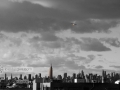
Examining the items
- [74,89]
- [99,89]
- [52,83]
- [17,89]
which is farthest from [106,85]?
[17,89]

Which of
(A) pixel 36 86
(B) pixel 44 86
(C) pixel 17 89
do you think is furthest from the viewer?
(C) pixel 17 89

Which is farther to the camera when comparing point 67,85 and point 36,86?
point 36,86

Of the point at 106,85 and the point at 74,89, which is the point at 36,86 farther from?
the point at 106,85

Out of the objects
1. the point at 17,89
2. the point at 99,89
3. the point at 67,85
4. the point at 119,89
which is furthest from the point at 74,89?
the point at 17,89

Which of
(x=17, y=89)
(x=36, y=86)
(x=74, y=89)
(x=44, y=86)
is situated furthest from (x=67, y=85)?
(x=17, y=89)

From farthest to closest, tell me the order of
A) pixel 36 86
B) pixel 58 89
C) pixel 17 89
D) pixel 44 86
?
pixel 17 89 < pixel 36 86 < pixel 44 86 < pixel 58 89

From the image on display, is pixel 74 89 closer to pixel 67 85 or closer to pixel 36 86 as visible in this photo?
pixel 67 85

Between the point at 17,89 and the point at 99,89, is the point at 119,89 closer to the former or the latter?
the point at 99,89

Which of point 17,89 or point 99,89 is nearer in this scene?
point 99,89
